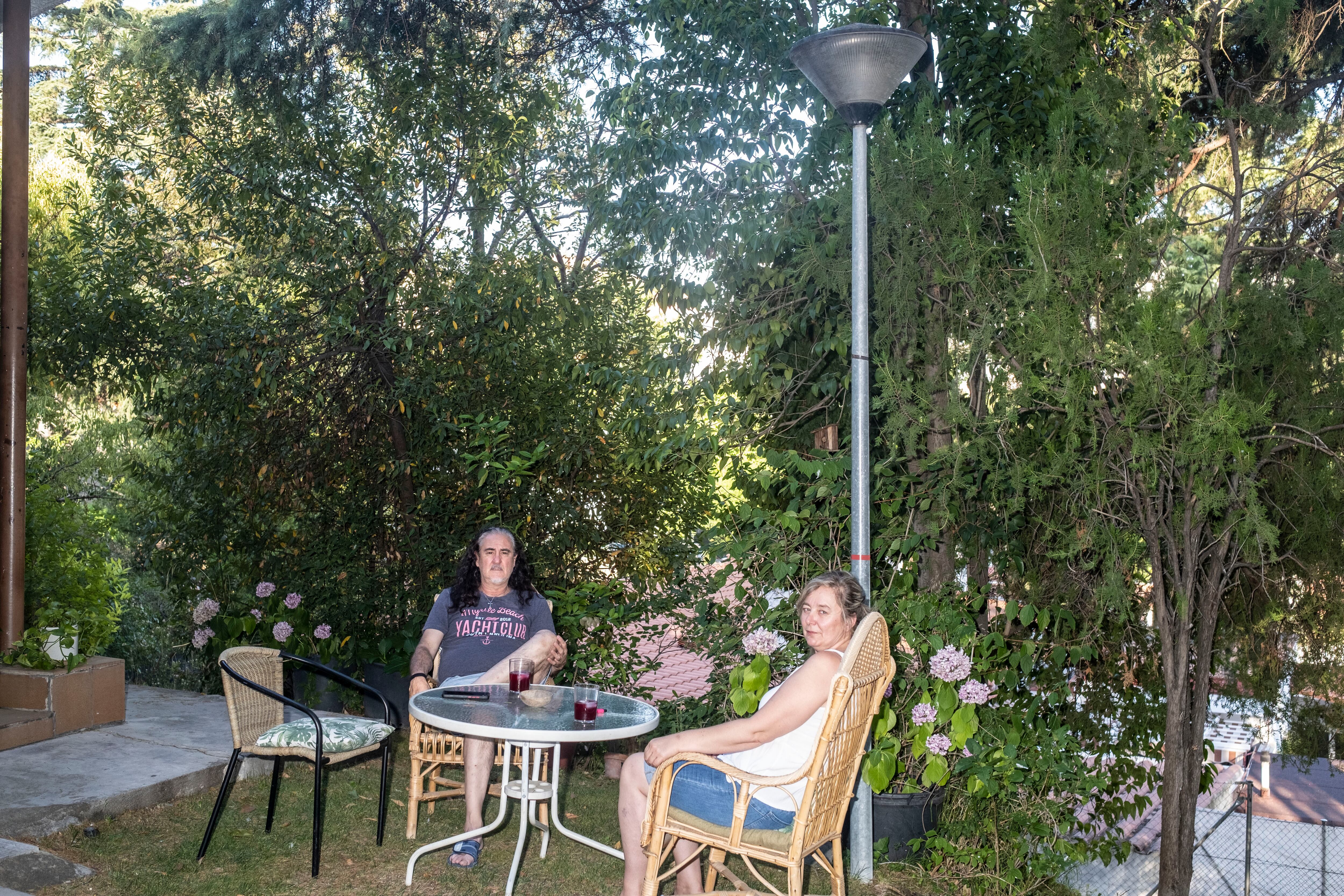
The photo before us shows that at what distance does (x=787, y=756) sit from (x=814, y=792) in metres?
0.19

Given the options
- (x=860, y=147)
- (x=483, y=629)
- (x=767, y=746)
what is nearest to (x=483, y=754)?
(x=483, y=629)

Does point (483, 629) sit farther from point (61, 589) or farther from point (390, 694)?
point (61, 589)

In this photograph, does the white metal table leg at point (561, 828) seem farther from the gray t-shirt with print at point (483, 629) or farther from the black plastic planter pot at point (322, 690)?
the black plastic planter pot at point (322, 690)

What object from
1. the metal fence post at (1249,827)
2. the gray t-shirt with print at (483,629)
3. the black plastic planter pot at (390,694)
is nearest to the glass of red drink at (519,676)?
the gray t-shirt with print at (483,629)

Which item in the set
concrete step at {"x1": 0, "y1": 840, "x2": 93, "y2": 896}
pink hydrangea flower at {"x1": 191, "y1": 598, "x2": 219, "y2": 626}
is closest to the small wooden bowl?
concrete step at {"x1": 0, "y1": 840, "x2": 93, "y2": 896}

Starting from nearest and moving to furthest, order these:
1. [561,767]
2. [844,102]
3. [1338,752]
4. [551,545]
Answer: [844,102]
[1338,752]
[561,767]
[551,545]

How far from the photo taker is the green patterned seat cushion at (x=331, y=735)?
3559 mm

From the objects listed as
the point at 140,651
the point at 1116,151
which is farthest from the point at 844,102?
the point at 140,651

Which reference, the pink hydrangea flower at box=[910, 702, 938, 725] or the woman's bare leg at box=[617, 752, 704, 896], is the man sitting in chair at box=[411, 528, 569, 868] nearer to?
the woman's bare leg at box=[617, 752, 704, 896]

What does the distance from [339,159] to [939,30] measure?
11.1 feet

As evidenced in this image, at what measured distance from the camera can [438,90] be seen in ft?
19.5

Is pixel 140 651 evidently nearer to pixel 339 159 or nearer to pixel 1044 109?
pixel 339 159

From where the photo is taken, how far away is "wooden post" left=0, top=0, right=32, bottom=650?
4.90 m

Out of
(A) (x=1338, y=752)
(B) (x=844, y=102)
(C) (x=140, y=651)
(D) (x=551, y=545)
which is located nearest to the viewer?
(B) (x=844, y=102)
